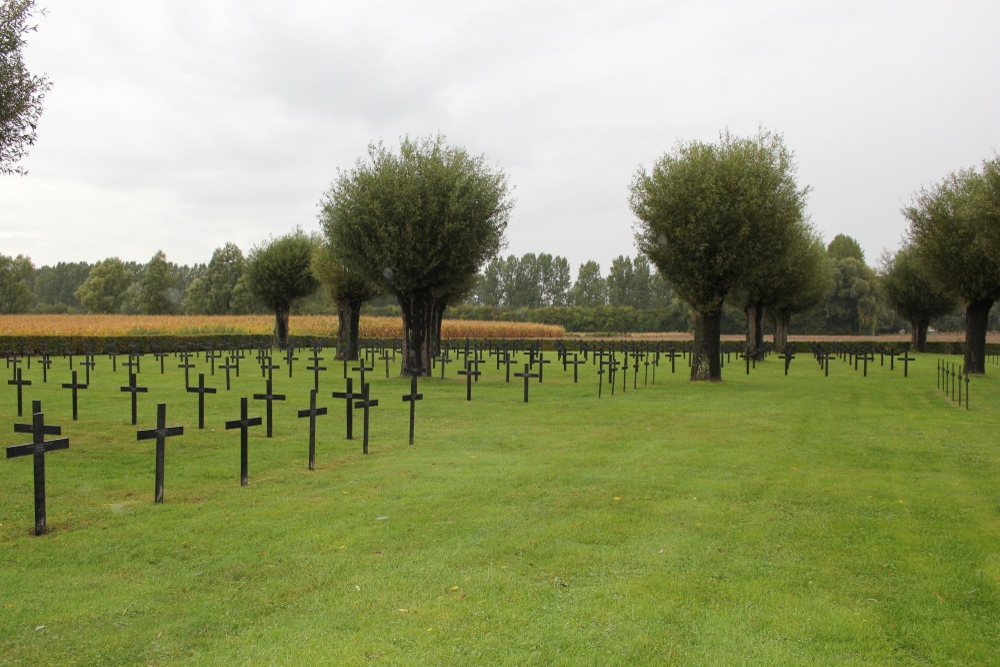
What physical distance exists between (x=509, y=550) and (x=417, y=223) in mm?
20364

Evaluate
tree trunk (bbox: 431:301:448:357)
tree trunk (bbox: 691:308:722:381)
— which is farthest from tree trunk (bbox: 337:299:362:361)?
tree trunk (bbox: 691:308:722:381)

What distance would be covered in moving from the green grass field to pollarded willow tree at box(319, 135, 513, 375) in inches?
508

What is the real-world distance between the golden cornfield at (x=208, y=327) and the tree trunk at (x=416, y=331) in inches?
1135

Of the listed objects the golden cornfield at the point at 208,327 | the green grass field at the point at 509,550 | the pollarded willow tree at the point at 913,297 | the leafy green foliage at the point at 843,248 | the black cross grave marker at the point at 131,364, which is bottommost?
the green grass field at the point at 509,550

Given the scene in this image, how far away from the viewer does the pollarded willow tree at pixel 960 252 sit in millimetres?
30688

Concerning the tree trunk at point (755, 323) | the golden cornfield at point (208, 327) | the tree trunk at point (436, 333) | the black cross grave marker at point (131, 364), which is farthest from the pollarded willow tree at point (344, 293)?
the tree trunk at point (755, 323)

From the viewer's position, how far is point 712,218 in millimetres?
26859

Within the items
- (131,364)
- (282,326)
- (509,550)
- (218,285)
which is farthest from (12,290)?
(509,550)

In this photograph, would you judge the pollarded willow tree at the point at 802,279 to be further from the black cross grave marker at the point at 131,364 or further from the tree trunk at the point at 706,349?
the black cross grave marker at the point at 131,364

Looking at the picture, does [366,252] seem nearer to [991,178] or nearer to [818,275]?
[991,178]

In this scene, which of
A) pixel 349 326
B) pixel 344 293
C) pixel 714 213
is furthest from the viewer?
pixel 349 326

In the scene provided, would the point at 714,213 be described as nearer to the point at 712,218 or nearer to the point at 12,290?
the point at 712,218

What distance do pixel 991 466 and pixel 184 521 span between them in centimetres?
1200

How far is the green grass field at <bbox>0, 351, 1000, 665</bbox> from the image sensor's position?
508cm
